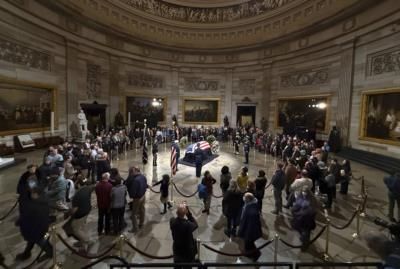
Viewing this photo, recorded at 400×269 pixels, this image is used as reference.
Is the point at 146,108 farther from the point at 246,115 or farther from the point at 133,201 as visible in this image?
the point at 133,201

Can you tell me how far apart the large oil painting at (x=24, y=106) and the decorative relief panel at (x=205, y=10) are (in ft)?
40.4

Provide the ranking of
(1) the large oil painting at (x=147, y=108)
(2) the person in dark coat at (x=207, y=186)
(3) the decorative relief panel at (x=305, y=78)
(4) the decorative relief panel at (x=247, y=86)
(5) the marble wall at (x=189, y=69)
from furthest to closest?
(4) the decorative relief panel at (x=247, y=86), (1) the large oil painting at (x=147, y=108), (3) the decorative relief panel at (x=305, y=78), (5) the marble wall at (x=189, y=69), (2) the person in dark coat at (x=207, y=186)

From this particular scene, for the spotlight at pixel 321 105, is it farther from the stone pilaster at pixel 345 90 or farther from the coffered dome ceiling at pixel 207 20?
the coffered dome ceiling at pixel 207 20

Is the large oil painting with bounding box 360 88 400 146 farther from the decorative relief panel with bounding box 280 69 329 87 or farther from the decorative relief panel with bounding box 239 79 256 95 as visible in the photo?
the decorative relief panel with bounding box 239 79 256 95

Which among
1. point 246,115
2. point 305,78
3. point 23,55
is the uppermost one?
point 305,78

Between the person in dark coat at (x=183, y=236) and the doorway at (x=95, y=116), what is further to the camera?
the doorway at (x=95, y=116)

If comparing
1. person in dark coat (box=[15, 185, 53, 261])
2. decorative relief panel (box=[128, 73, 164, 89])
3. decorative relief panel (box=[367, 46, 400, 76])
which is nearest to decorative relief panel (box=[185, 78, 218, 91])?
decorative relief panel (box=[128, 73, 164, 89])

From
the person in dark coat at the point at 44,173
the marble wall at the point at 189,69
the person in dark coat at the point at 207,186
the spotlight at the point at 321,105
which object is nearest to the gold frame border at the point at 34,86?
the marble wall at the point at 189,69

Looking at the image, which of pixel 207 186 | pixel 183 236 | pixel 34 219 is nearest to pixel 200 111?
pixel 207 186

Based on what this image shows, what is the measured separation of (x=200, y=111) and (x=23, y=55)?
15541 millimetres

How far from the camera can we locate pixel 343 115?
14312mm

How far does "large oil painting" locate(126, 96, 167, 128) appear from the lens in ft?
69.6

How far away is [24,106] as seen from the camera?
40.1ft

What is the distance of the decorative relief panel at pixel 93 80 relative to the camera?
1727 cm
